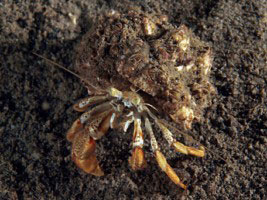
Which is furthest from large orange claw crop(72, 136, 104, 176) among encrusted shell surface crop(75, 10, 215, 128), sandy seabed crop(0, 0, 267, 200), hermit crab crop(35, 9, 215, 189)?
encrusted shell surface crop(75, 10, 215, 128)

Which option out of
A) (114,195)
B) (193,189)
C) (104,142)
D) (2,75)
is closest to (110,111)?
(104,142)

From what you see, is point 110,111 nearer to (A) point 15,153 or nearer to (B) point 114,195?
(B) point 114,195

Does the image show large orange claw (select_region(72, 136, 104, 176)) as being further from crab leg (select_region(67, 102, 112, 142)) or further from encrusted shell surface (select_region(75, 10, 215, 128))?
encrusted shell surface (select_region(75, 10, 215, 128))

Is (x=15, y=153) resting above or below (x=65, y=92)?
below

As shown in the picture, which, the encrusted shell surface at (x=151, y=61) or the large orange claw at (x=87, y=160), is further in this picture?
the large orange claw at (x=87, y=160)

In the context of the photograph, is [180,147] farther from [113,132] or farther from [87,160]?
[87,160]

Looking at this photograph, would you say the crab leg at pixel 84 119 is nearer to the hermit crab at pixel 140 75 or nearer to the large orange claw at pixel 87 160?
the hermit crab at pixel 140 75

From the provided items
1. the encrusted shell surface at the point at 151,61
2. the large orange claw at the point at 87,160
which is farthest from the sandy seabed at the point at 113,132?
the encrusted shell surface at the point at 151,61
